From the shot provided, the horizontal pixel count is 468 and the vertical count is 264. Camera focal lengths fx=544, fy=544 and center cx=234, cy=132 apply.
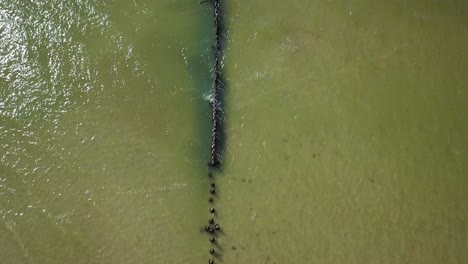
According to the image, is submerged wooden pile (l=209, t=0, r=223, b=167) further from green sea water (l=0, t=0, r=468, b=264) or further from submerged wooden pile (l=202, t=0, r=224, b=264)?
green sea water (l=0, t=0, r=468, b=264)

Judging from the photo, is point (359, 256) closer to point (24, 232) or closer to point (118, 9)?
point (24, 232)

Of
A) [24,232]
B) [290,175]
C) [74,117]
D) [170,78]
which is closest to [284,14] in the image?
[170,78]

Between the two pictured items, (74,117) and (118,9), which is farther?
(118,9)

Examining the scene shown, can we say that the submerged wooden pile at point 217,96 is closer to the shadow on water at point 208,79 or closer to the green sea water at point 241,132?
the shadow on water at point 208,79

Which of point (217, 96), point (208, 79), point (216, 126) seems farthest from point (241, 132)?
point (208, 79)

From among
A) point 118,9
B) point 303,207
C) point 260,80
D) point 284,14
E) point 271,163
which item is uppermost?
point 118,9

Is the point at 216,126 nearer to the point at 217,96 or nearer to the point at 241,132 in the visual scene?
the point at 241,132

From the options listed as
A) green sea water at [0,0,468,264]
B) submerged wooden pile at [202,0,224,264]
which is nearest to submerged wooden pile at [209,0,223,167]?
submerged wooden pile at [202,0,224,264]

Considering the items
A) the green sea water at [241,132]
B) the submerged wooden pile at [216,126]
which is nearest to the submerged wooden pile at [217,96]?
the submerged wooden pile at [216,126]

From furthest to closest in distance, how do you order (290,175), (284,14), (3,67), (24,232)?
1. (284,14)
2. (3,67)
3. (290,175)
4. (24,232)
